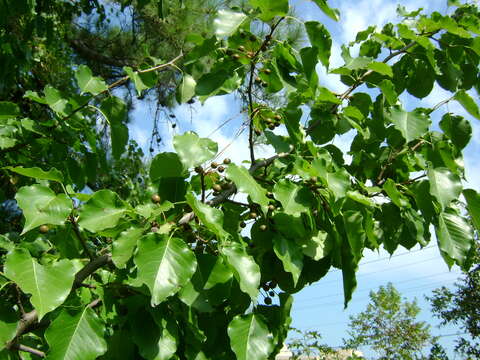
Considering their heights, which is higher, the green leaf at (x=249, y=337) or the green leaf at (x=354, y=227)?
the green leaf at (x=354, y=227)

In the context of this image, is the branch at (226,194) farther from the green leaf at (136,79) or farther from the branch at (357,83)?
the green leaf at (136,79)

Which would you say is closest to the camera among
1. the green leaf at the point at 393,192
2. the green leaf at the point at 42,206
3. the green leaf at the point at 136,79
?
the green leaf at the point at 42,206

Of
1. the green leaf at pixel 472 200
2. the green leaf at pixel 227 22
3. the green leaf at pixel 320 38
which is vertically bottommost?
the green leaf at pixel 472 200

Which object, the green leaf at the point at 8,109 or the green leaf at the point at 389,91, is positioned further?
the green leaf at the point at 8,109

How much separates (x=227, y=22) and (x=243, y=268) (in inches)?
23.6

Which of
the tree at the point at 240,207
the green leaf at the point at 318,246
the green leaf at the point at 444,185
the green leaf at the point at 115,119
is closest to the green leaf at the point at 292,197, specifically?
the tree at the point at 240,207

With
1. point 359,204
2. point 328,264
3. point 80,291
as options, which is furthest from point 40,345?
point 359,204

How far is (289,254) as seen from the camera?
41.8 inches

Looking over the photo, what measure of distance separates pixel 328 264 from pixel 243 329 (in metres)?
0.31

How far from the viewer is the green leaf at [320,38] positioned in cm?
113

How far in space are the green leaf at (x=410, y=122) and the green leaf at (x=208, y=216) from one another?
0.59 meters

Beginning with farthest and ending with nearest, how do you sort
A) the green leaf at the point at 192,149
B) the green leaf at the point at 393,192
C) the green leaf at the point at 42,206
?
the green leaf at the point at 393,192 → the green leaf at the point at 192,149 → the green leaf at the point at 42,206

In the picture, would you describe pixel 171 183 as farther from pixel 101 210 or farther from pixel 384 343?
pixel 384 343

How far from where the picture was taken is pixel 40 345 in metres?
1.23
